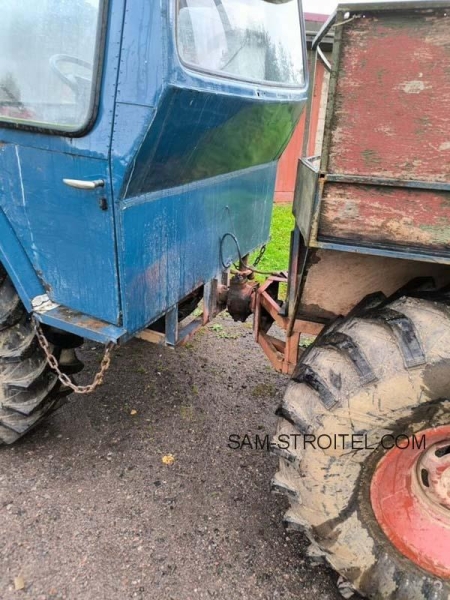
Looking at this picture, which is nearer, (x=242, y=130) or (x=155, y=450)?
(x=242, y=130)

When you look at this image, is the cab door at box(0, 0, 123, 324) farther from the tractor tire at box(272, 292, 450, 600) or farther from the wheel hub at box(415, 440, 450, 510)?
the wheel hub at box(415, 440, 450, 510)

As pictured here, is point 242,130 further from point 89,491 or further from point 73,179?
point 89,491

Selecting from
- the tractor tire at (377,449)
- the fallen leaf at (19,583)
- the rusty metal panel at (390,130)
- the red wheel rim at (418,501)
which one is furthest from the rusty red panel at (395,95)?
the fallen leaf at (19,583)

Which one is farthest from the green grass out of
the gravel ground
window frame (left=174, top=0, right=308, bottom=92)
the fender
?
the fender

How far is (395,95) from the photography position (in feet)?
4.20

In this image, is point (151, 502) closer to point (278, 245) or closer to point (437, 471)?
point (437, 471)

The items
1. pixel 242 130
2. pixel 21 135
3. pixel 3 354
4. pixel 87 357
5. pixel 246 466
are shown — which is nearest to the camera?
pixel 21 135

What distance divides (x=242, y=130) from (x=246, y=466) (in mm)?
1734

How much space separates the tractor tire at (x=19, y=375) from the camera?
2332mm

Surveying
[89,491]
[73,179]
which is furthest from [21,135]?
[89,491]

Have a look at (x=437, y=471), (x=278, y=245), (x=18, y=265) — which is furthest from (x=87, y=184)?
(x=278, y=245)

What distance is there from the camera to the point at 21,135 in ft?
6.21

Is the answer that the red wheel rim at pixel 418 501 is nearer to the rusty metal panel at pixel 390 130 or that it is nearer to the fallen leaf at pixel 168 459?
A: the rusty metal panel at pixel 390 130

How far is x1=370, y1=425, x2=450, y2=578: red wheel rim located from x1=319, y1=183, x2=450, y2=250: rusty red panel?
0.77m
